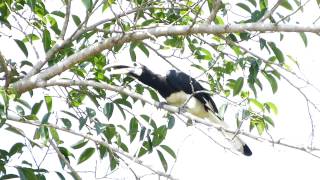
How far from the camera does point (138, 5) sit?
12.6 feet

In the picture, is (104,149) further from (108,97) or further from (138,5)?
(138,5)

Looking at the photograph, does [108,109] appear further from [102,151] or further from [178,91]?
[178,91]

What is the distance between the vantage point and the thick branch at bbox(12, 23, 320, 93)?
3.21 metres

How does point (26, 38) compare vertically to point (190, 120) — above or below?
above

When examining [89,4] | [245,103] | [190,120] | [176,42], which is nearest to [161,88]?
[176,42]

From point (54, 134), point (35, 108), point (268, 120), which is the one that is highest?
point (268, 120)

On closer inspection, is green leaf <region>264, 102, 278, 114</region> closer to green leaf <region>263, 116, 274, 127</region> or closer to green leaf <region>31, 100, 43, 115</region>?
green leaf <region>263, 116, 274, 127</region>

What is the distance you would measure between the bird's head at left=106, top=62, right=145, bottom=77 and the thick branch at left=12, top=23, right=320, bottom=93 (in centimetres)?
47

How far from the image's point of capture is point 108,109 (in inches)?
148

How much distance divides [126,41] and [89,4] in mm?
504

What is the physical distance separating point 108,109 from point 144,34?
0.52 metres

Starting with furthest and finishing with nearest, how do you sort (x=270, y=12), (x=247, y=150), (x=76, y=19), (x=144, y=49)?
(x=247, y=150)
(x=144, y=49)
(x=76, y=19)
(x=270, y=12)

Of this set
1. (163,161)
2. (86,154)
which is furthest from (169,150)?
(86,154)

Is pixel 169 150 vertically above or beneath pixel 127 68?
beneath
